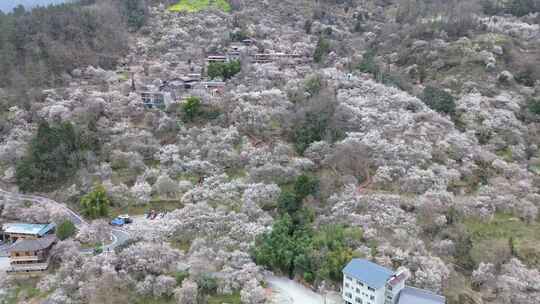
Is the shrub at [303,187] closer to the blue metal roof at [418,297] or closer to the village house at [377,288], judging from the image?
the village house at [377,288]

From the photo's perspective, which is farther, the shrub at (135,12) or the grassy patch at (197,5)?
the grassy patch at (197,5)

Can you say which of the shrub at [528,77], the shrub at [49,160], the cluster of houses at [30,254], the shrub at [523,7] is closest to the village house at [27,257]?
the cluster of houses at [30,254]

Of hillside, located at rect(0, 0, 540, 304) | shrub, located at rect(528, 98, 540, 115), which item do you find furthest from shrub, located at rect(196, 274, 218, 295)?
shrub, located at rect(528, 98, 540, 115)

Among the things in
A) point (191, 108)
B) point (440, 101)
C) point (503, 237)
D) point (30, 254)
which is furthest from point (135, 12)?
point (503, 237)

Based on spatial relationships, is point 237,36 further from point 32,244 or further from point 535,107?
point 32,244

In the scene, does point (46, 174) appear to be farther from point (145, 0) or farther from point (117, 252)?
point (145, 0)

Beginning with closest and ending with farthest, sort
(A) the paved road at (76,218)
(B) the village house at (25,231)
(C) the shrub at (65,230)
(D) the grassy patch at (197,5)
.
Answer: (C) the shrub at (65,230), (A) the paved road at (76,218), (B) the village house at (25,231), (D) the grassy patch at (197,5)

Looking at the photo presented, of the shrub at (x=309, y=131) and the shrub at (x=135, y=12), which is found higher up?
the shrub at (x=135, y=12)

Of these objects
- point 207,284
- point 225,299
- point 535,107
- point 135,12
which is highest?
point 135,12
